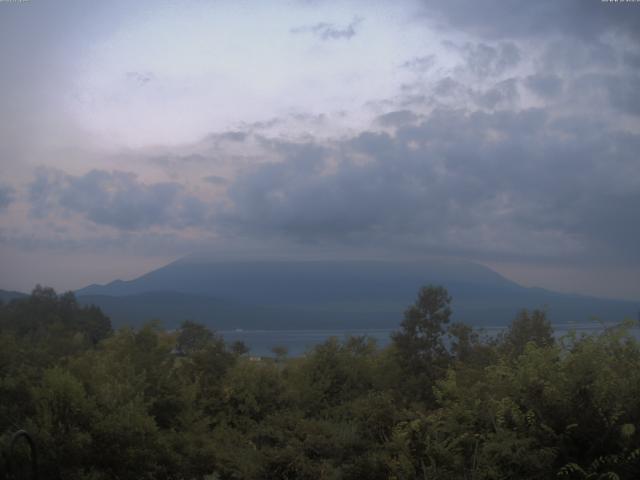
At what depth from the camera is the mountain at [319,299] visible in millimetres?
89438

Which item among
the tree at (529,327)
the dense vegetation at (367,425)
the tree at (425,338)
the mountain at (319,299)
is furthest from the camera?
the mountain at (319,299)

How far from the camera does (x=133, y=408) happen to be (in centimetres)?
862

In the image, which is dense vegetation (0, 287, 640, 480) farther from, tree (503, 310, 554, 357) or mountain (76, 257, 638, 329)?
mountain (76, 257, 638, 329)

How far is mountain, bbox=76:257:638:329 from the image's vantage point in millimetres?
89438

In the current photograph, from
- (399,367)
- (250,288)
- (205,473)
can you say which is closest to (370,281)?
(250,288)

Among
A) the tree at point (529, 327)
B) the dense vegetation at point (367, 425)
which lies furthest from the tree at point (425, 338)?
the dense vegetation at point (367, 425)

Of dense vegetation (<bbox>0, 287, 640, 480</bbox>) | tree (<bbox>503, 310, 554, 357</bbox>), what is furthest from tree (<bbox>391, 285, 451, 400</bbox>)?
dense vegetation (<bbox>0, 287, 640, 480</bbox>)

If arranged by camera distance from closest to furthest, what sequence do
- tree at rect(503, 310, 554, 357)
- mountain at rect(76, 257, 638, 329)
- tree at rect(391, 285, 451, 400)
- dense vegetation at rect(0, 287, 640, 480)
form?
dense vegetation at rect(0, 287, 640, 480) < tree at rect(503, 310, 554, 357) < tree at rect(391, 285, 451, 400) < mountain at rect(76, 257, 638, 329)

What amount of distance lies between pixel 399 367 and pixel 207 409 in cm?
818

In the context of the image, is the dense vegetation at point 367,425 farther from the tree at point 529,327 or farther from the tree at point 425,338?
the tree at point 529,327

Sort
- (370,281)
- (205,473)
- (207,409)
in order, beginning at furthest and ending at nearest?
(370,281) → (207,409) → (205,473)

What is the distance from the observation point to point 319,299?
163875 millimetres

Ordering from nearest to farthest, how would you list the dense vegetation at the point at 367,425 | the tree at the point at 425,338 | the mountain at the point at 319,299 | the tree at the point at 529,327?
1. the dense vegetation at the point at 367,425
2. the tree at the point at 529,327
3. the tree at the point at 425,338
4. the mountain at the point at 319,299

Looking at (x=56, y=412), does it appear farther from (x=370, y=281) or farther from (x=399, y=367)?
(x=370, y=281)
